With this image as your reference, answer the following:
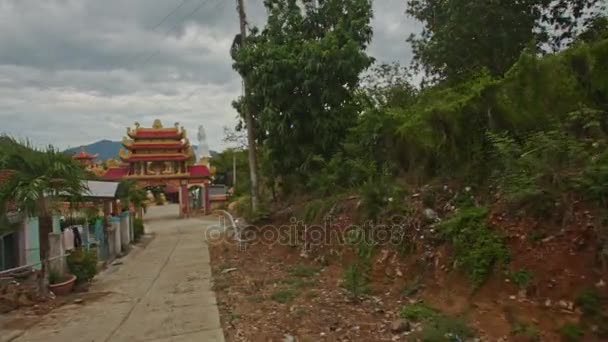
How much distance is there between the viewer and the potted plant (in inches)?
315

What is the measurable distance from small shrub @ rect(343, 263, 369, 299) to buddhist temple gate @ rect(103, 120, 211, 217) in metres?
28.3

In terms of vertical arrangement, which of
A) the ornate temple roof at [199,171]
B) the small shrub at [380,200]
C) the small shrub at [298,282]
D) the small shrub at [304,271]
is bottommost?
the small shrub at [298,282]

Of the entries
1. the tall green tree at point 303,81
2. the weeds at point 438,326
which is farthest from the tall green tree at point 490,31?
the weeds at point 438,326

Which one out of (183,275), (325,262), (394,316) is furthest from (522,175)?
(183,275)

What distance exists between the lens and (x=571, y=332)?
383 cm

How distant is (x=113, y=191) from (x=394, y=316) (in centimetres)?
1040

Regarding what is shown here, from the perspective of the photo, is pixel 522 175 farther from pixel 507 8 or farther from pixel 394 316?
pixel 507 8

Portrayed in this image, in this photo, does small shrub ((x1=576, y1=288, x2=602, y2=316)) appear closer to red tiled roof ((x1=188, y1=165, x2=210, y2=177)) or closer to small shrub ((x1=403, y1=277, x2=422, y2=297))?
small shrub ((x1=403, y1=277, x2=422, y2=297))

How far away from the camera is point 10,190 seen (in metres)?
7.37

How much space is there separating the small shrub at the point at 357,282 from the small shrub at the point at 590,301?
8.90 feet

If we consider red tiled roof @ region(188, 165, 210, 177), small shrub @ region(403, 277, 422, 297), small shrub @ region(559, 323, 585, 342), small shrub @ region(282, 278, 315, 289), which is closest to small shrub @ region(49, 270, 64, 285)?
small shrub @ region(282, 278, 315, 289)

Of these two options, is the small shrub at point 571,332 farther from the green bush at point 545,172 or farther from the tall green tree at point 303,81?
the tall green tree at point 303,81

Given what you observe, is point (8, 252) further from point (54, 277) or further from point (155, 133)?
point (155, 133)

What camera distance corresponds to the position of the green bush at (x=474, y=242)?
507 cm
